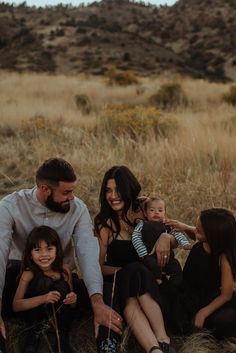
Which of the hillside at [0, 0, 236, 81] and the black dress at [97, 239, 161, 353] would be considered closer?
the black dress at [97, 239, 161, 353]

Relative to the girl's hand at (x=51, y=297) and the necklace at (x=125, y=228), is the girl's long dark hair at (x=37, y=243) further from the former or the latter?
the necklace at (x=125, y=228)

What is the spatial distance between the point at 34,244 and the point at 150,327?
86 centimetres

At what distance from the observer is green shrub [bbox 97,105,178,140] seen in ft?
30.5

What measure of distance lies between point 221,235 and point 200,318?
531 millimetres

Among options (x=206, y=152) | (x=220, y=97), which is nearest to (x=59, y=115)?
(x=206, y=152)

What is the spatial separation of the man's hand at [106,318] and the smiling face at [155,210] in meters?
0.79

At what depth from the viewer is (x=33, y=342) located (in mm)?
3367

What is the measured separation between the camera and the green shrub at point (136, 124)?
9.29m

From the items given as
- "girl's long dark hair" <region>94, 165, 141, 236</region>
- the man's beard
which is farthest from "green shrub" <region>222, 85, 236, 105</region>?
the man's beard

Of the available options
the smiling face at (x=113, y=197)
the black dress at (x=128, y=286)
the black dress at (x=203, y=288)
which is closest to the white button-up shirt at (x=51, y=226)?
the black dress at (x=128, y=286)

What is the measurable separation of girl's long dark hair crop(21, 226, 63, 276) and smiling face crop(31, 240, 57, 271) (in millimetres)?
19

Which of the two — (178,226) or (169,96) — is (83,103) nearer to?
(169,96)

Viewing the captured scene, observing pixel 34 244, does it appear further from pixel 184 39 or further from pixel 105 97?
pixel 184 39

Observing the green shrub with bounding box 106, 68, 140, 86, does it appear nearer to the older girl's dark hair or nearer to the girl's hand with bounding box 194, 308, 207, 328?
the older girl's dark hair
